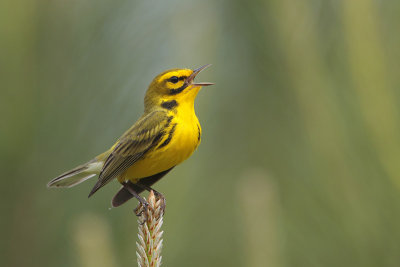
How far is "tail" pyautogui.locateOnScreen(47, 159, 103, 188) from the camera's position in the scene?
264cm

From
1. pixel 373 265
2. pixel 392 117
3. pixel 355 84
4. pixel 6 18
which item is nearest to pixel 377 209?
pixel 373 265

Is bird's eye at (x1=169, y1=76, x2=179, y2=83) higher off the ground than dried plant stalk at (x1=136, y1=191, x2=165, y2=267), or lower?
higher

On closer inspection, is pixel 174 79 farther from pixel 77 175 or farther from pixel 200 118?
pixel 77 175

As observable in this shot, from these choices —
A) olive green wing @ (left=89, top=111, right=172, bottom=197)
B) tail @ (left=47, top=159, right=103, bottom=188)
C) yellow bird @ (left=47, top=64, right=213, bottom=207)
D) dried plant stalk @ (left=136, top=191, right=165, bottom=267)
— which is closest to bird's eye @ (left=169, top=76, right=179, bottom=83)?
yellow bird @ (left=47, top=64, right=213, bottom=207)

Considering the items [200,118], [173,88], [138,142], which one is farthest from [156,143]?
[173,88]

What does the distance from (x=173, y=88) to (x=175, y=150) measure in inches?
20.1

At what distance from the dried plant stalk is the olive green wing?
1.01 meters

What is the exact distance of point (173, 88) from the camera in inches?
127

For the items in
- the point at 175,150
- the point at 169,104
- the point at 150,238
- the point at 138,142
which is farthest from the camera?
the point at 169,104

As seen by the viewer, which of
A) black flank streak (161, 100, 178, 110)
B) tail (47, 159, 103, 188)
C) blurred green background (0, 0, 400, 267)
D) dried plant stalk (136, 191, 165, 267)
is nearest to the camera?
dried plant stalk (136, 191, 165, 267)

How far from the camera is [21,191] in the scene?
255cm

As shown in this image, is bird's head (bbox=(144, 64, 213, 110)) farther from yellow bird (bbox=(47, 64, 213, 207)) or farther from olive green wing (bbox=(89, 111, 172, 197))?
olive green wing (bbox=(89, 111, 172, 197))

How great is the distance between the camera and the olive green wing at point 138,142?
2.93 metres

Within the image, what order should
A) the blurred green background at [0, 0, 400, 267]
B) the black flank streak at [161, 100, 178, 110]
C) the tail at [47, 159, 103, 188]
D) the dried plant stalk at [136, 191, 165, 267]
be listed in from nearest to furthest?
the dried plant stalk at [136, 191, 165, 267] → the blurred green background at [0, 0, 400, 267] → the tail at [47, 159, 103, 188] → the black flank streak at [161, 100, 178, 110]
